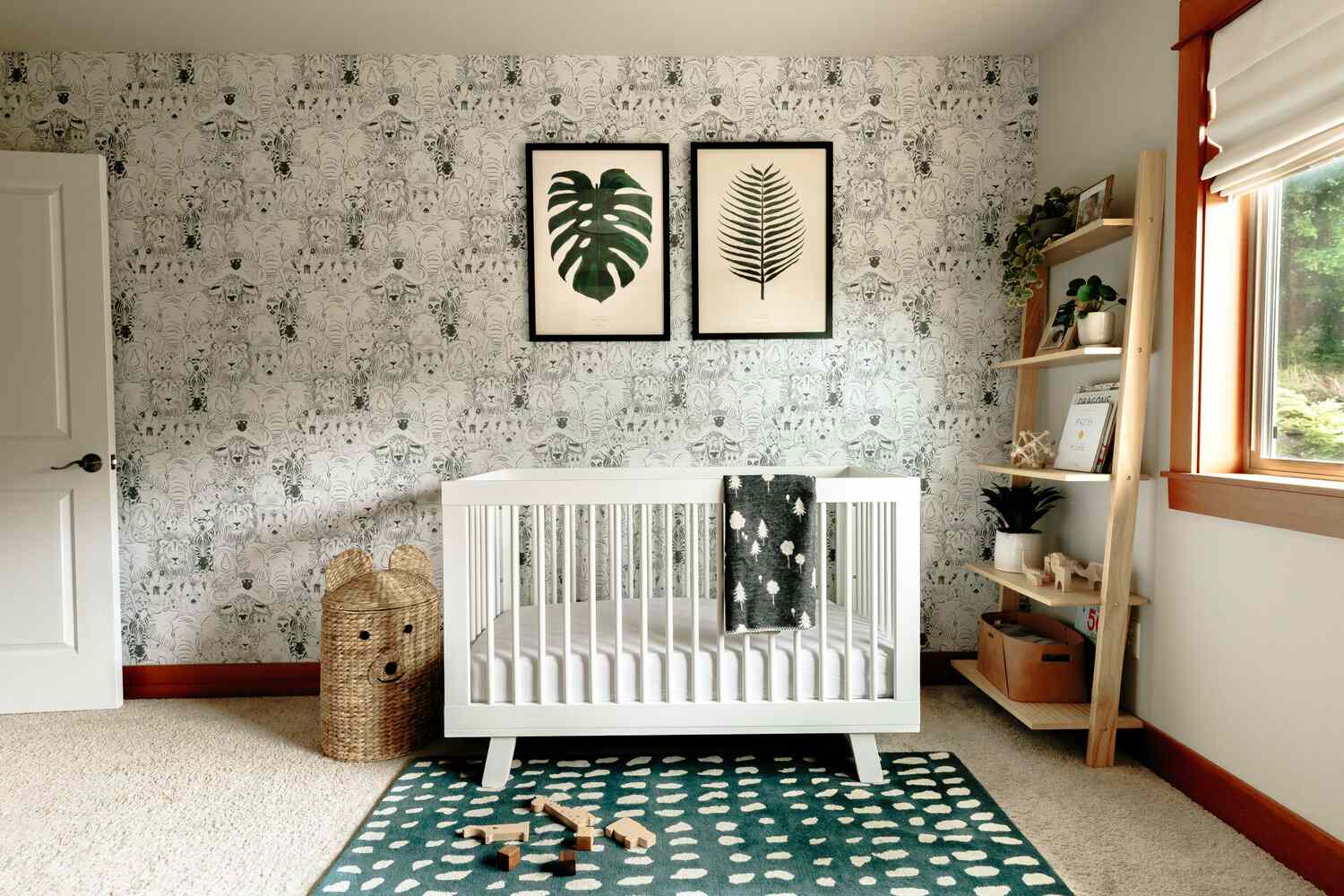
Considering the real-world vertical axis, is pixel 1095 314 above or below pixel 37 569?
above

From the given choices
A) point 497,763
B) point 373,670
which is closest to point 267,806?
point 373,670

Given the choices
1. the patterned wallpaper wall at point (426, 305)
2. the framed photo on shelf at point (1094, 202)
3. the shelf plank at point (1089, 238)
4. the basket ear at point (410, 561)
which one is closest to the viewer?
the shelf plank at point (1089, 238)

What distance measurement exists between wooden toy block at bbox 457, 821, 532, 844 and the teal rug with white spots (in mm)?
Answer: 22

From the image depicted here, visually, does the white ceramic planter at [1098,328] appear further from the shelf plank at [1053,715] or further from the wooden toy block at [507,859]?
the wooden toy block at [507,859]

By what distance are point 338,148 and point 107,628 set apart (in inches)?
74.9

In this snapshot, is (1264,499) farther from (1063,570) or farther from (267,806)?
(267,806)

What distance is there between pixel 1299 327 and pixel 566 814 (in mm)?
2108

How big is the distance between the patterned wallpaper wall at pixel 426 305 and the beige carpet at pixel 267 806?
0.55 m

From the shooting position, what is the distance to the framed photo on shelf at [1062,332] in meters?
2.57

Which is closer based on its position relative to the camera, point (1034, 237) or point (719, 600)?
point (719, 600)

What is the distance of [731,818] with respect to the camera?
202 centimetres

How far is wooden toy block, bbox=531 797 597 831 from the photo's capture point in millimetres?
1962

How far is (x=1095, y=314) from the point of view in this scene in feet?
7.88

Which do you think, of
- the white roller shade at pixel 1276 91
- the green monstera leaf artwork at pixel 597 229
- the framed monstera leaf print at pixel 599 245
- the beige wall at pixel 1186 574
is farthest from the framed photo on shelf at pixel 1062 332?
the green monstera leaf artwork at pixel 597 229
